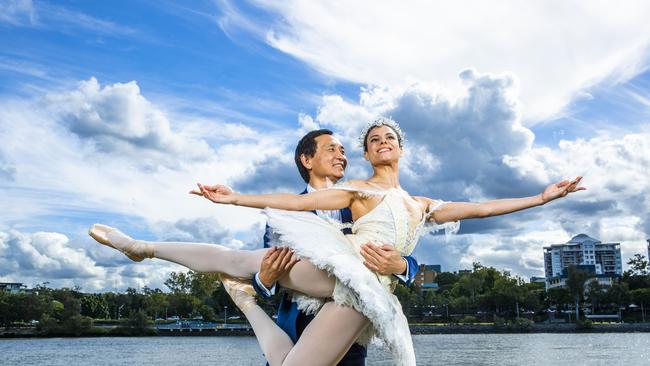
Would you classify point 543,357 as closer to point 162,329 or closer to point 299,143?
point 299,143

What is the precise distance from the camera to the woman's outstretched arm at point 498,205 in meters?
3.99

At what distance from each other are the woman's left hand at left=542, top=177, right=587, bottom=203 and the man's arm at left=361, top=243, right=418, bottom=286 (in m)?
0.95

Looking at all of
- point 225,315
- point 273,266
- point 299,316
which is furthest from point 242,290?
point 225,315

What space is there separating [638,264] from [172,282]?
204 feet

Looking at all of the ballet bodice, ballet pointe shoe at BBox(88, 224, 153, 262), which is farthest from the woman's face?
ballet pointe shoe at BBox(88, 224, 153, 262)

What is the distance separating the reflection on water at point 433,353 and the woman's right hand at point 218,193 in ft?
148

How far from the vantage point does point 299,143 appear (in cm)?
450

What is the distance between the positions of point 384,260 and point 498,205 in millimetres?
889

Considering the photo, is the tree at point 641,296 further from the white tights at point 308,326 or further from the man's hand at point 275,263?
the man's hand at point 275,263

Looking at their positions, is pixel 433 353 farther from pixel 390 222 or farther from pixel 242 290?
pixel 390 222

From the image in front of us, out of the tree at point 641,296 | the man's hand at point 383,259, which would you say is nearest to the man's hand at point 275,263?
the man's hand at point 383,259

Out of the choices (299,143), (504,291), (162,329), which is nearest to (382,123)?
(299,143)

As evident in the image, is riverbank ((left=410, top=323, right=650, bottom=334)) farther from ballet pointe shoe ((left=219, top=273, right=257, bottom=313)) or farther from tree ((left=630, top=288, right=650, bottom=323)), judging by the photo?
ballet pointe shoe ((left=219, top=273, right=257, bottom=313))

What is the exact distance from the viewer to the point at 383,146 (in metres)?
4.09
